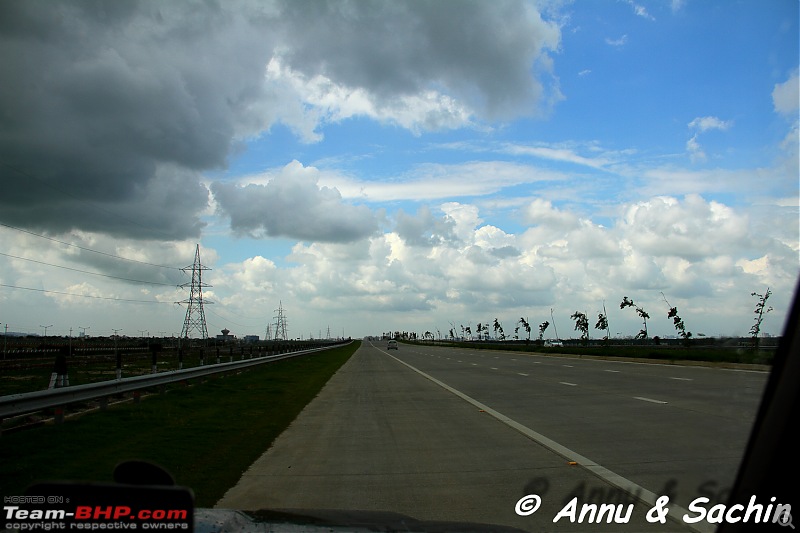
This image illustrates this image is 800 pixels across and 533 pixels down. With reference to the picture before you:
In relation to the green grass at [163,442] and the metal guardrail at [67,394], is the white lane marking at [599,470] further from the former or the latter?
→ the metal guardrail at [67,394]

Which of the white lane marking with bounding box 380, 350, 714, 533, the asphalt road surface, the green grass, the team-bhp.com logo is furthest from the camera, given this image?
the green grass

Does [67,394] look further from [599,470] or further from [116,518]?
[116,518]

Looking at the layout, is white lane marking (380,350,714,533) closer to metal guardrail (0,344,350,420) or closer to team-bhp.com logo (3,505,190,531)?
team-bhp.com logo (3,505,190,531)

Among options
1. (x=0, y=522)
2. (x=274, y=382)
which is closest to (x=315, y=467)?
(x=0, y=522)

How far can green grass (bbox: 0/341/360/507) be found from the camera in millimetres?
8281

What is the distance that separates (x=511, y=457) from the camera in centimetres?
940

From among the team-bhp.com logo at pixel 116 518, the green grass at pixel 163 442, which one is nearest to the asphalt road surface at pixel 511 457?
the green grass at pixel 163 442

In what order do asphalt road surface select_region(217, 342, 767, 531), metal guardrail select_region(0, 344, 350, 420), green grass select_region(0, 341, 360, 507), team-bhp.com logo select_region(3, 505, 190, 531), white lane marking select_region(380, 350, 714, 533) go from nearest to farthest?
team-bhp.com logo select_region(3, 505, 190, 531) < asphalt road surface select_region(217, 342, 767, 531) < white lane marking select_region(380, 350, 714, 533) < green grass select_region(0, 341, 360, 507) < metal guardrail select_region(0, 344, 350, 420)

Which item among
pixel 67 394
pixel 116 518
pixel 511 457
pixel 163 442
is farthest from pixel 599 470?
pixel 67 394

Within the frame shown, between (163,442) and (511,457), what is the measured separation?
226 inches

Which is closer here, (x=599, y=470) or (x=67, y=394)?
(x=599, y=470)

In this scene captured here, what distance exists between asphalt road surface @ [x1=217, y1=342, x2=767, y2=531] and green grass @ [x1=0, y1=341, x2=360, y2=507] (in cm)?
45

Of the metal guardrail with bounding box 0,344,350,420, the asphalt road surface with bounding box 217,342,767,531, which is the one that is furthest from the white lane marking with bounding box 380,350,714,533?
the metal guardrail with bounding box 0,344,350,420

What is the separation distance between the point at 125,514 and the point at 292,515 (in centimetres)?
220
